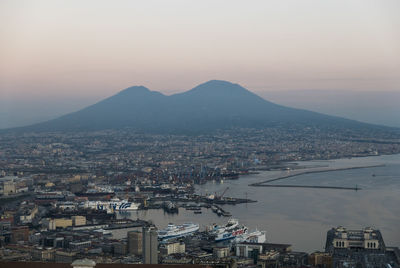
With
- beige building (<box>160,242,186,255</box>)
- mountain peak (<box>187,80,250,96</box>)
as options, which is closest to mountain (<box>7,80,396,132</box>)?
mountain peak (<box>187,80,250,96</box>)

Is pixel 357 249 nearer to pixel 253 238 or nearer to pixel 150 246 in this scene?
pixel 253 238

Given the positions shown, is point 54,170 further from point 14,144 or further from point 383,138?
point 383,138

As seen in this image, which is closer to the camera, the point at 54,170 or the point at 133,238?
the point at 133,238

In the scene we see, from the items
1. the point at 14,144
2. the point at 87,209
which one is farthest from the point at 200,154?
the point at 87,209

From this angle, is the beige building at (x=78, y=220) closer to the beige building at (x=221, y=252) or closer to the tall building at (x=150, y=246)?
the beige building at (x=221, y=252)

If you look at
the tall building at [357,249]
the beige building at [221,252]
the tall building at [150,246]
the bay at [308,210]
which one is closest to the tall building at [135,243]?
the beige building at [221,252]

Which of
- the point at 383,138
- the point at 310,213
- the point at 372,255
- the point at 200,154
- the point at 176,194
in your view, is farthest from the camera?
the point at 383,138

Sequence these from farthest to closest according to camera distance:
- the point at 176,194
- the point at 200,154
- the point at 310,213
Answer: the point at 200,154 → the point at 176,194 → the point at 310,213
